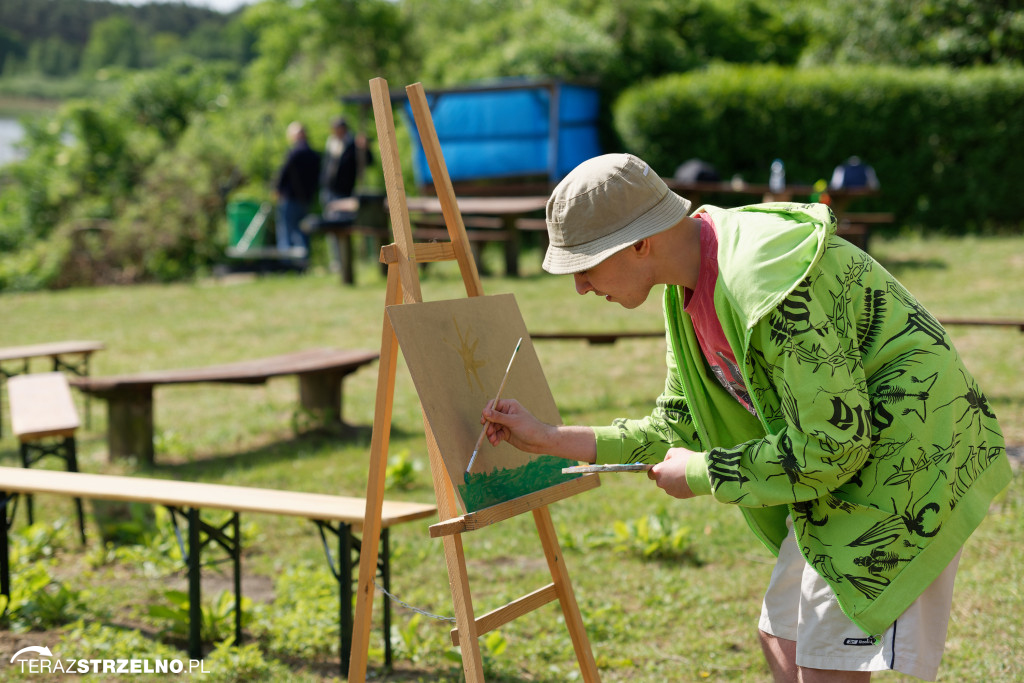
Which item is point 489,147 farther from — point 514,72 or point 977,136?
point 977,136

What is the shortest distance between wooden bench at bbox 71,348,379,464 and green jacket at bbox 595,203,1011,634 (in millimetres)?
3995

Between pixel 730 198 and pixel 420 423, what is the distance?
24.3 ft

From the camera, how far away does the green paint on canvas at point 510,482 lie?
7.39 ft

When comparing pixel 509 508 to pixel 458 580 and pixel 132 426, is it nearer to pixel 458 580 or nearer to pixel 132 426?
pixel 458 580

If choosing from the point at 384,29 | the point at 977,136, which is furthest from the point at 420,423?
the point at 384,29

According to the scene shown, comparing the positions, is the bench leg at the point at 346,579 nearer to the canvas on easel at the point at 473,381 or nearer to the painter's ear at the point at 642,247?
the canvas on easel at the point at 473,381

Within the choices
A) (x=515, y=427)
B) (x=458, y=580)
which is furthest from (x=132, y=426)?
(x=515, y=427)

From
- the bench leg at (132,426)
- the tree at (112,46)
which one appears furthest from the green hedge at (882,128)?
the tree at (112,46)

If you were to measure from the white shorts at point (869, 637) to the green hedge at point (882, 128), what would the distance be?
1111cm

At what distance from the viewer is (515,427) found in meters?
2.19

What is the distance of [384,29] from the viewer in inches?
745

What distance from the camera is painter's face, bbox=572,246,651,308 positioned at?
1.86 metres

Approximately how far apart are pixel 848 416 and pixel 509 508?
0.93 m

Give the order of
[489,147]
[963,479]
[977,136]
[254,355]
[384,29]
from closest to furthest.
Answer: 1. [963,479]
2. [254,355]
3. [977,136]
4. [489,147]
5. [384,29]
